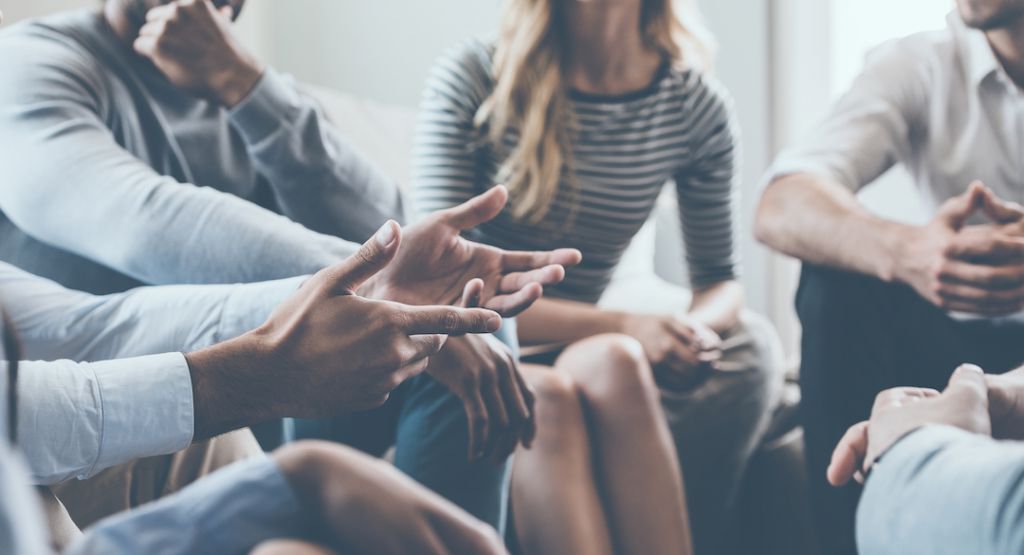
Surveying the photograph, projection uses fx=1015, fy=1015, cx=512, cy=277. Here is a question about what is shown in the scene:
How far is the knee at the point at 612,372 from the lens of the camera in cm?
87

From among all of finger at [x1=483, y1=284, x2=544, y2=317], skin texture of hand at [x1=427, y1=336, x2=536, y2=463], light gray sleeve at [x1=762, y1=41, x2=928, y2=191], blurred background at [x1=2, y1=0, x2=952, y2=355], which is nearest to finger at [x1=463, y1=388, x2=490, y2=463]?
skin texture of hand at [x1=427, y1=336, x2=536, y2=463]

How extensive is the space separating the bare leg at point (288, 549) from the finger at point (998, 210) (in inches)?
23.0

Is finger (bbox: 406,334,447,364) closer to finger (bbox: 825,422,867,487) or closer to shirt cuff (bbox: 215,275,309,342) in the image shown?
shirt cuff (bbox: 215,275,309,342)

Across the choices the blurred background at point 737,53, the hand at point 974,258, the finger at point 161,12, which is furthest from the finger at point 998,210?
the blurred background at point 737,53

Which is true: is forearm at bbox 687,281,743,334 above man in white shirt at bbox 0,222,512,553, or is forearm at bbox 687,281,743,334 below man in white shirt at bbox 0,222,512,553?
below

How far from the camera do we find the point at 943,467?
439 millimetres

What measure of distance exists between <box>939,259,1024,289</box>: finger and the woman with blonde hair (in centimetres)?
26

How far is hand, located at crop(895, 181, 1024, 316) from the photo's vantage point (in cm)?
77

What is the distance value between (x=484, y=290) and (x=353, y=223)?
0.26 metres

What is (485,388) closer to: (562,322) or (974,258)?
(562,322)

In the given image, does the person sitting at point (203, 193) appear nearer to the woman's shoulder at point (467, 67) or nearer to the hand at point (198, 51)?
the hand at point (198, 51)

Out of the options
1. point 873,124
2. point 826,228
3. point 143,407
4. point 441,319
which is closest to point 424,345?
point 441,319

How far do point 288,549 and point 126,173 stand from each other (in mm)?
391

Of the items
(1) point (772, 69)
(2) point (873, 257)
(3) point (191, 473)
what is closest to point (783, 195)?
(2) point (873, 257)
